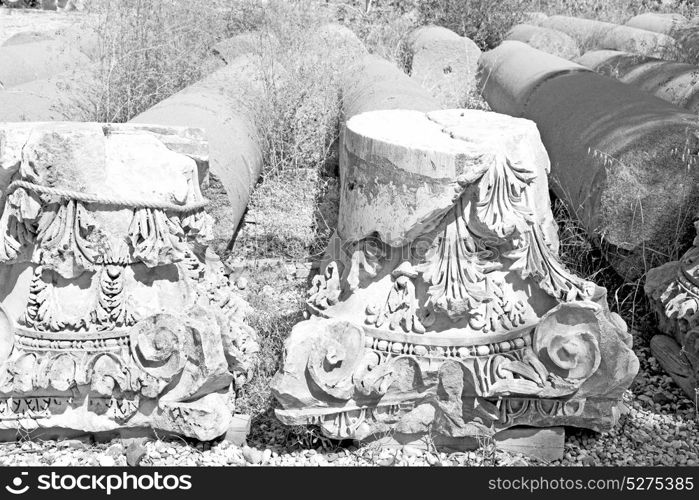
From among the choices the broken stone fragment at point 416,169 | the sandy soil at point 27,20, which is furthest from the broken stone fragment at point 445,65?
the sandy soil at point 27,20

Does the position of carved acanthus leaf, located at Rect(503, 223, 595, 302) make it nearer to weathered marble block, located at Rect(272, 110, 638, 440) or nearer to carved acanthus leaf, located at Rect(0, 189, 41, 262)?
weathered marble block, located at Rect(272, 110, 638, 440)

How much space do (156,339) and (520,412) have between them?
56.3 inches

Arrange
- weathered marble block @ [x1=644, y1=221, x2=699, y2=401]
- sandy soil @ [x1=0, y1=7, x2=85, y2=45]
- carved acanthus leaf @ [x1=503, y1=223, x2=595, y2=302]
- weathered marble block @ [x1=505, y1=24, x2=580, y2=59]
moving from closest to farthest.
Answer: carved acanthus leaf @ [x1=503, y1=223, x2=595, y2=302], weathered marble block @ [x1=644, y1=221, x2=699, y2=401], weathered marble block @ [x1=505, y1=24, x2=580, y2=59], sandy soil @ [x1=0, y1=7, x2=85, y2=45]

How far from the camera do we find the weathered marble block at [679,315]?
3.19 metres

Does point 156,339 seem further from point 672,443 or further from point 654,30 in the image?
point 654,30

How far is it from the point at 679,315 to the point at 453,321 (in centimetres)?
117

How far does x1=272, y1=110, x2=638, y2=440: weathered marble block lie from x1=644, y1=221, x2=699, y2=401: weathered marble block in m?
0.57

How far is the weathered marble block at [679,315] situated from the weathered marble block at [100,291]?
205 centimetres

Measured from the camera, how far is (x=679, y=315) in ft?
10.5

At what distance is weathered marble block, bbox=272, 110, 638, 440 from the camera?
2.67 meters

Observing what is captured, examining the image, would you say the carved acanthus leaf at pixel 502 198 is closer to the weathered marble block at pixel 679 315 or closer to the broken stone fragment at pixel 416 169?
the broken stone fragment at pixel 416 169

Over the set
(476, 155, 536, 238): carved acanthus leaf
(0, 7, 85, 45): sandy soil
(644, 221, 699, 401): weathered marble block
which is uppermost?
(476, 155, 536, 238): carved acanthus leaf

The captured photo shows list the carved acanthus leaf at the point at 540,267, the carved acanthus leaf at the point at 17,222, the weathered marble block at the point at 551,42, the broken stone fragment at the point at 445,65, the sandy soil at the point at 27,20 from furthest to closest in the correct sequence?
the sandy soil at the point at 27,20, the weathered marble block at the point at 551,42, the broken stone fragment at the point at 445,65, the carved acanthus leaf at the point at 540,267, the carved acanthus leaf at the point at 17,222

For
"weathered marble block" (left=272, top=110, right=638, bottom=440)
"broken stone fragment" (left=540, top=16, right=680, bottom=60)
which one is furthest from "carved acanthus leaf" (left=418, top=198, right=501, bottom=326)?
"broken stone fragment" (left=540, top=16, right=680, bottom=60)
